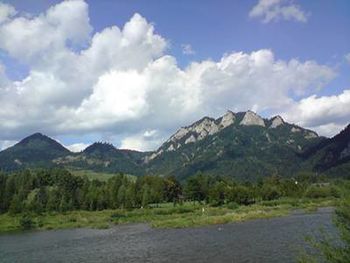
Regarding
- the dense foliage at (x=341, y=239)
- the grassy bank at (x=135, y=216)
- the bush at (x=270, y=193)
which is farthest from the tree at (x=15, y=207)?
the dense foliage at (x=341, y=239)

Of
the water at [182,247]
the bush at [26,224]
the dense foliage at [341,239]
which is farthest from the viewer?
the bush at [26,224]

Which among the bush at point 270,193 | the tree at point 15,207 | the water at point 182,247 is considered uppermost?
the bush at point 270,193

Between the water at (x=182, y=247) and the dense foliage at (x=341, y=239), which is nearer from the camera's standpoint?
the dense foliage at (x=341, y=239)

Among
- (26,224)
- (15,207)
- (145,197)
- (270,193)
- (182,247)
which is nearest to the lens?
(182,247)

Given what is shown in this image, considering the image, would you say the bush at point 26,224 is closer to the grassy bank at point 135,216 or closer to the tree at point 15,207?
the grassy bank at point 135,216

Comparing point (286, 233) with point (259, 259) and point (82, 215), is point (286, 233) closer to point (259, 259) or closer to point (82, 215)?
point (259, 259)

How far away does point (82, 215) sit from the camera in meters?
165

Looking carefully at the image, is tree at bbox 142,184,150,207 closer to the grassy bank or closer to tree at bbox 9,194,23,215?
the grassy bank

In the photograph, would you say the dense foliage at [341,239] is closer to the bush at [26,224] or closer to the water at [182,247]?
the water at [182,247]

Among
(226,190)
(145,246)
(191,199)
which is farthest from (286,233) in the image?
(191,199)

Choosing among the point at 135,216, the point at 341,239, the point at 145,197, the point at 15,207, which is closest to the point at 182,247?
the point at 341,239

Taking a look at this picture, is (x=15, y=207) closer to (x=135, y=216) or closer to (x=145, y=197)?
(x=145, y=197)

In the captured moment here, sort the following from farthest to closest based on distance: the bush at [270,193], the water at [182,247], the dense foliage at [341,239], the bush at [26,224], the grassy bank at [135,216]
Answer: the bush at [270,193], the bush at [26,224], the grassy bank at [135,216], the water at [182,247], the dense foliage at [341,239]

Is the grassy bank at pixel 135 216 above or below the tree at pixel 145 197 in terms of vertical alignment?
below
